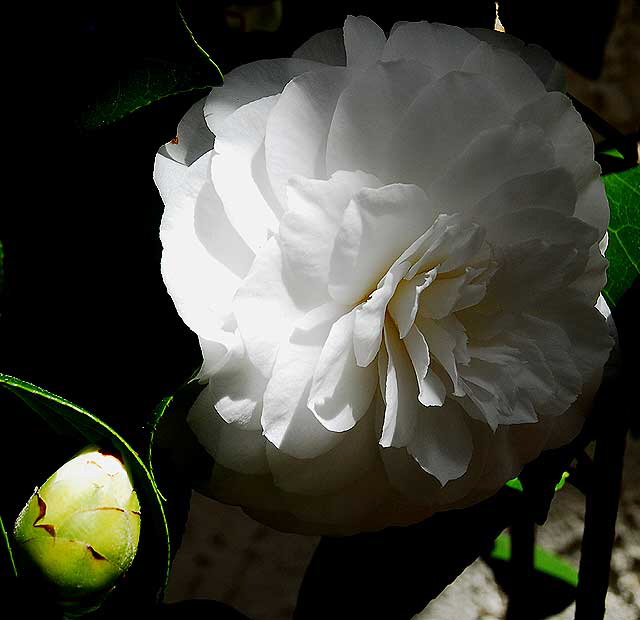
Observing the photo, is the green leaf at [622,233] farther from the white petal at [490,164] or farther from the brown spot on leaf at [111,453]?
the brown spot on leaf at [111,453]

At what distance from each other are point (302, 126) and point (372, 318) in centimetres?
9

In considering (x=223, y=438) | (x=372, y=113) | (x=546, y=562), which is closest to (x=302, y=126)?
(x=372, y=113)

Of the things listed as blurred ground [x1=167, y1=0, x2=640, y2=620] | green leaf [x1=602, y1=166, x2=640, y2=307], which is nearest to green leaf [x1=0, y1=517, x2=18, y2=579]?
green leaf [x1=602, y1=166, x2=640, y2=307]

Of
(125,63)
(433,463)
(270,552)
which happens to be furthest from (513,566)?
(125,63)

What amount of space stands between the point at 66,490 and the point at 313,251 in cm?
14

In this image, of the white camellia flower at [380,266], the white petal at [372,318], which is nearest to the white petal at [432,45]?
the white camellia flower at [380,266]

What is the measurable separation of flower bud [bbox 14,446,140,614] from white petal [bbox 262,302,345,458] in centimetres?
7

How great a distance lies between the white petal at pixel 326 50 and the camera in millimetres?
427

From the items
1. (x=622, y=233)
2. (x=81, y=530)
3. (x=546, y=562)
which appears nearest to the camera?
(x=81, y=530)

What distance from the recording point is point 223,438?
1.28ft

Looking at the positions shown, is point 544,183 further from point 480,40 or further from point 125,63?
point 125,63

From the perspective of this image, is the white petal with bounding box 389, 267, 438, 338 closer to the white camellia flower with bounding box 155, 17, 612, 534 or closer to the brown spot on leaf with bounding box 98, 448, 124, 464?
the white camellia flower with bounding box 155, 17, 612, 534

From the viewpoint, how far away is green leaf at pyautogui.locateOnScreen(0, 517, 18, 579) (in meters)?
0.36

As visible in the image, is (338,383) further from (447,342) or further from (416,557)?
(416,557)
